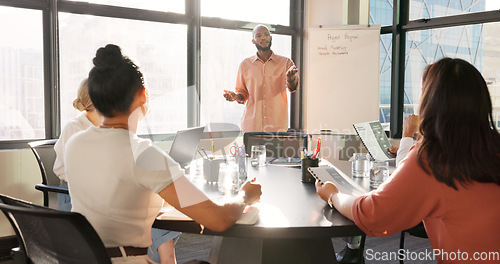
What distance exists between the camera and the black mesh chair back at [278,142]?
3.20 metres

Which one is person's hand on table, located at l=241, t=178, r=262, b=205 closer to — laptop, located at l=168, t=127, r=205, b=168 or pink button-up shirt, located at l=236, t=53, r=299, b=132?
laptop, located at l=168, t=127, r=205, b=168

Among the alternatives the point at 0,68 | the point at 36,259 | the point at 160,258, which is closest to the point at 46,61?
the point at 0,68

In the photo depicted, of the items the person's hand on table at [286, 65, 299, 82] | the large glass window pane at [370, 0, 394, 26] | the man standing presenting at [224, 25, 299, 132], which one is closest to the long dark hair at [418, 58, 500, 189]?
the person's hand on table at [286, 65, 299, 82]

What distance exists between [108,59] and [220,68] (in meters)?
3.43

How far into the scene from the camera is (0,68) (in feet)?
11.5

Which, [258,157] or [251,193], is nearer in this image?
[251,193]

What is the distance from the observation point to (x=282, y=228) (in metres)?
1.35

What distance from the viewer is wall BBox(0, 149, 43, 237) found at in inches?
133

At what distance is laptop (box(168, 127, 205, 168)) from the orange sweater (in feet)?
3.97

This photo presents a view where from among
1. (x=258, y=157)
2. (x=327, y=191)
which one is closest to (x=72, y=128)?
(x=258, y=157)

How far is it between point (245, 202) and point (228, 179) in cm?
32

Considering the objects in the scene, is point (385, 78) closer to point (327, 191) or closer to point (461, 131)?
point (327, 191)

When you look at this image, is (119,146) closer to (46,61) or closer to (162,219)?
(162,219)

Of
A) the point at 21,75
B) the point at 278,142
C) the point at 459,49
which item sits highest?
the point at 459,49
